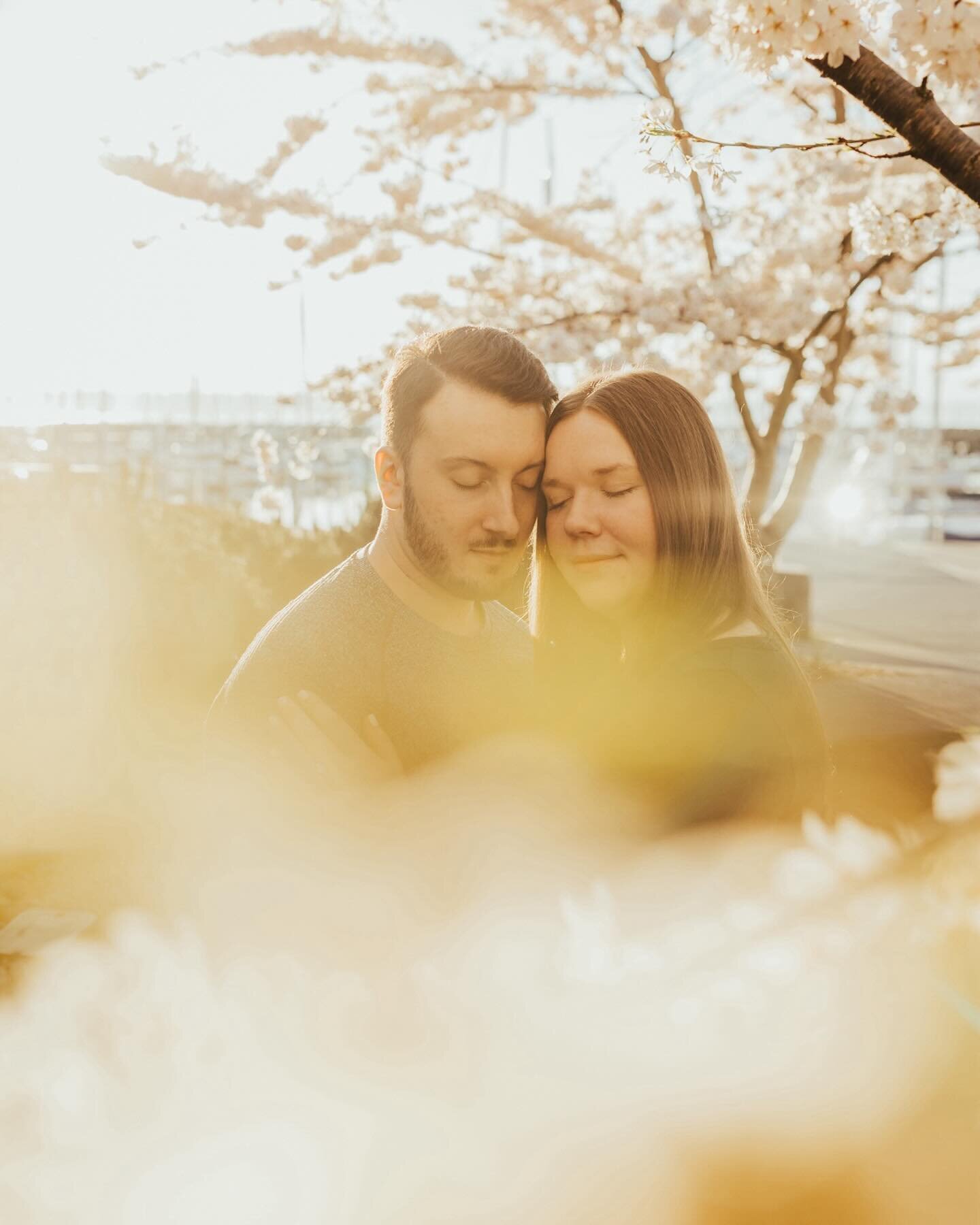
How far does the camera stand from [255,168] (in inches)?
429

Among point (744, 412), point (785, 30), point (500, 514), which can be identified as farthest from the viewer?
point (744, 412)


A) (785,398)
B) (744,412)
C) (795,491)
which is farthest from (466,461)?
(795,491)

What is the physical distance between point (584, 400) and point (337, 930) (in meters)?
1.27

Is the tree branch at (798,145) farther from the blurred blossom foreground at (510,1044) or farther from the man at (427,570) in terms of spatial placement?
the blurred blossom foreground at (510,1044)

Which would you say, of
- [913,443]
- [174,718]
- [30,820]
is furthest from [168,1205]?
[913,443]

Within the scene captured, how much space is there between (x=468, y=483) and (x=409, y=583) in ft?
0.92

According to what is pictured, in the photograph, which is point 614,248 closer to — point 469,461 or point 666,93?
point 666,93

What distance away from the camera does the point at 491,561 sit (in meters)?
2.45

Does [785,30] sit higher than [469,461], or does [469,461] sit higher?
[785,30]

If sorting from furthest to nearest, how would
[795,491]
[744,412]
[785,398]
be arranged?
[795,491] → [744,412] → [785,398]

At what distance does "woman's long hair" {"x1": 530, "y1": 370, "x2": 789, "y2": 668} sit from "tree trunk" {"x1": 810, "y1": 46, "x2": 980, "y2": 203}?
951mm

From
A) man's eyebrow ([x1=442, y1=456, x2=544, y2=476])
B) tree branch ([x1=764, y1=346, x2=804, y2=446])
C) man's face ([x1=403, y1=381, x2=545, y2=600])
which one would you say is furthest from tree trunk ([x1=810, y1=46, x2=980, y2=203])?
tree branch ([x1=764, y1=346, x2=804, y2=446])

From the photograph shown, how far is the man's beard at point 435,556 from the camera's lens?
2418mm

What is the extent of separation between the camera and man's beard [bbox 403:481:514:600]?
2.42m
